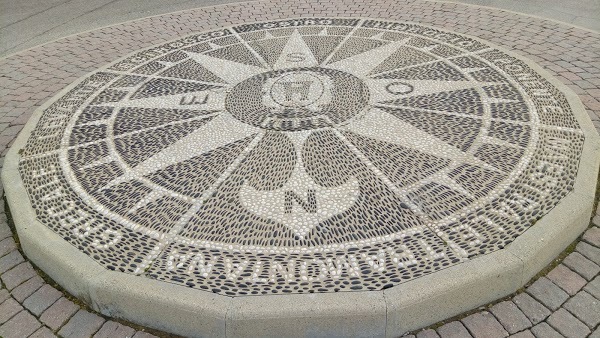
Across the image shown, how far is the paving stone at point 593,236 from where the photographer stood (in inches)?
145

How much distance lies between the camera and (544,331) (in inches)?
120

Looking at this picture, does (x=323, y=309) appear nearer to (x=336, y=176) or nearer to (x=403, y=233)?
(x=403, y=233)

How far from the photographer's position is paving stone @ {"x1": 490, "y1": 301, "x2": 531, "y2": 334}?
10.1 ft

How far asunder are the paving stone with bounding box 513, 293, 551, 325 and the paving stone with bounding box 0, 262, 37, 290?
11.8 feet

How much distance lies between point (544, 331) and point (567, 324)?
171 mm

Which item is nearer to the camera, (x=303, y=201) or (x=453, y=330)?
(x=453, y=330)

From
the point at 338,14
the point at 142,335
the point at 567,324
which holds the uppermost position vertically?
the point at 338,14

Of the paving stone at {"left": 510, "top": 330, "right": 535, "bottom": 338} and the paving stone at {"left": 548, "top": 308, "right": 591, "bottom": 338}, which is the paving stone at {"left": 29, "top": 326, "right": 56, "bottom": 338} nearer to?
the paving stone at {"left": 510, "top": 330, "right": 535, "bottom": 338}

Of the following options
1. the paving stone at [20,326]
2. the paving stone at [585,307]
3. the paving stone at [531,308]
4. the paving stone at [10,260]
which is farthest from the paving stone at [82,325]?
the paving stone at [585,307]

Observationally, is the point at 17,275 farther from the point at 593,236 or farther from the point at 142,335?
the point at 593,236

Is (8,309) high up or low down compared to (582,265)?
up

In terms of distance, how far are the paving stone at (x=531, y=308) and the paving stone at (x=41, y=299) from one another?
3.28m

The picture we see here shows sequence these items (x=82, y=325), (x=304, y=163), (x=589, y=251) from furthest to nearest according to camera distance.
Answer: (x=304, y=163) < (x=589, y=251) < (x=82, y=325)

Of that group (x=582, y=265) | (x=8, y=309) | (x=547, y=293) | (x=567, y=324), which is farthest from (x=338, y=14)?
(x=8, y=309)
